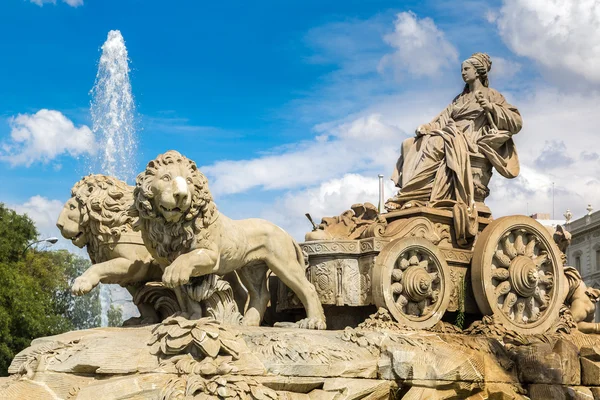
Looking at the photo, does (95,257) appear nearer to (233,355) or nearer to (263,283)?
(263,283)

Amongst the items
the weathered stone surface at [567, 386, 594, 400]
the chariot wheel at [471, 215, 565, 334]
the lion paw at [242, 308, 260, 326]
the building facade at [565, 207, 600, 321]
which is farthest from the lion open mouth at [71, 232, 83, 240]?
the building facade at [565, 207, 600, 321]

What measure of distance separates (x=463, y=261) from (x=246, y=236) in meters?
2.73

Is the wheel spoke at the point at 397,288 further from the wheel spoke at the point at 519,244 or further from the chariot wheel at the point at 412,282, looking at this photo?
the wheel spoke at the point at 519,244

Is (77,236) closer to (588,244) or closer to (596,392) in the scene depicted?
(596,392)

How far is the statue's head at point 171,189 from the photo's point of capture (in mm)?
8742

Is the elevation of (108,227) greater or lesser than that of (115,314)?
greater

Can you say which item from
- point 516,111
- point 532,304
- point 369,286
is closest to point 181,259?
point 369,286

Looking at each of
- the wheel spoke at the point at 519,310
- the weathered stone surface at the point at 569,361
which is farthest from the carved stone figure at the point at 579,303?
the weathered stone surface at the point at 569,361

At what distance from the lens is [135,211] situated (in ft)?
29.8

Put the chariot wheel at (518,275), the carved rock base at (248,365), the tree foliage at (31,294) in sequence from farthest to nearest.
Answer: the tree foliage at (31,294) < the chariot wheel at (518,275) < the carved rock base at (248,365)

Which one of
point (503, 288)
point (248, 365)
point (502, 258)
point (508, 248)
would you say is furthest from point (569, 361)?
point (248, 365)

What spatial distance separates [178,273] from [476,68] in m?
5.32

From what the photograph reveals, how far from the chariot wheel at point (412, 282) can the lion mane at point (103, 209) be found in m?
2.78

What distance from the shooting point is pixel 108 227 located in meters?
9.97
